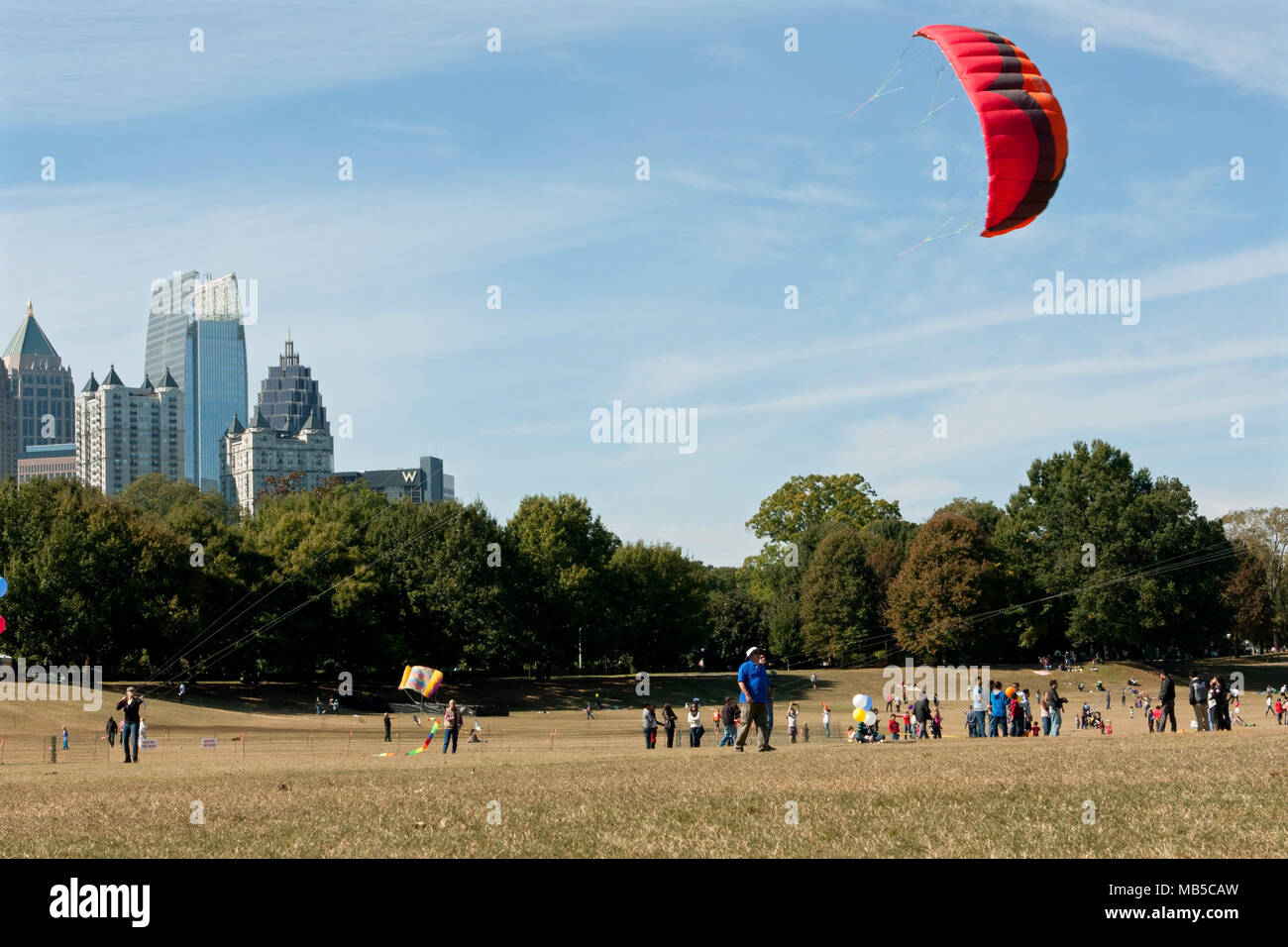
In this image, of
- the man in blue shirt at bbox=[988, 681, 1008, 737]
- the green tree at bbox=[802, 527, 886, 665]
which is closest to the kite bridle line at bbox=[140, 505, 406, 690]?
the man in blue shirt at bbox=[988, 681, 1008, 737]

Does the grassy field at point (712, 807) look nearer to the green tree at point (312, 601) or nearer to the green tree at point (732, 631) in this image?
the green tree at point (312, 601)

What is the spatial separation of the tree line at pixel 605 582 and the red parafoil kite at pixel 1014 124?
4409 centimetres

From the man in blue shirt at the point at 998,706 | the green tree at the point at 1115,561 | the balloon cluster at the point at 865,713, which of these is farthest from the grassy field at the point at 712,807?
the green tree at the point at 1115,561

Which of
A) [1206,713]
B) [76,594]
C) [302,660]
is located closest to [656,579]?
[302,660]

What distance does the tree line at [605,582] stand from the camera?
217 ft

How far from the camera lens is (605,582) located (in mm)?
92625

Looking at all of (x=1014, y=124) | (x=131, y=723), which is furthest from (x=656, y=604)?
A: (x=1014, y=124)

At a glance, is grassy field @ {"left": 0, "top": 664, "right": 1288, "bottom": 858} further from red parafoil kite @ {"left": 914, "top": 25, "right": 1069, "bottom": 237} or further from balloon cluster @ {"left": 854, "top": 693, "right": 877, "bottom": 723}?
balloon cluster @ {"left": 854, "top": 693, "right": 877, "bottom": 723}

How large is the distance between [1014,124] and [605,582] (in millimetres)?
68633

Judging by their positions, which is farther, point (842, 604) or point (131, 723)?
point (842, 604)

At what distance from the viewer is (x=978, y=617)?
9319 centimetres

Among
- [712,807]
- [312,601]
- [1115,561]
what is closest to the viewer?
[712,807]

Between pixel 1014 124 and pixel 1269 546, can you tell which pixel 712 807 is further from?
pixel 1269 546
